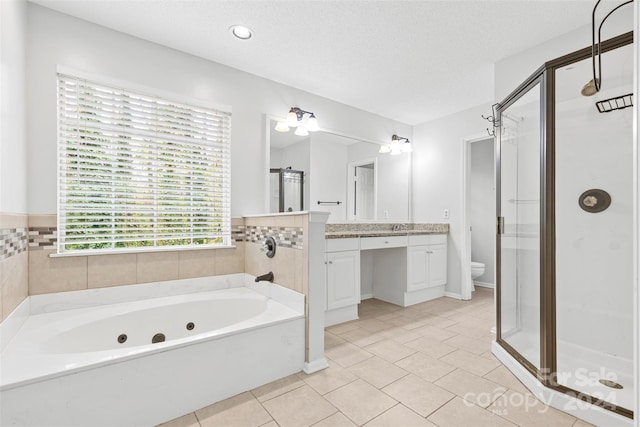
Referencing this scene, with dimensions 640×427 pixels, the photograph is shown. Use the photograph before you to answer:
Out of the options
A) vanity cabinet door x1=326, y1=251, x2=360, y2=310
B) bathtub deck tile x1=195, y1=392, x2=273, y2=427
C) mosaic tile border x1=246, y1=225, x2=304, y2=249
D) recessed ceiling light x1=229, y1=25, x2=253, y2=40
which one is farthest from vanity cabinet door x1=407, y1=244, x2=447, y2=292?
recessed ceiling light x1=229, y1=25, x2=253, y2=40

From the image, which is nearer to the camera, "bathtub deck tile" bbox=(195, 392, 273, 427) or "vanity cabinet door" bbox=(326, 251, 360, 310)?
"bathtub deck tile" bbox=(195, 392, 273, 427)

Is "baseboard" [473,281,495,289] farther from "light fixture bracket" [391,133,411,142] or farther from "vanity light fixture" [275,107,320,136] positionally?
"vanity light fixture" [275,107,320,136]

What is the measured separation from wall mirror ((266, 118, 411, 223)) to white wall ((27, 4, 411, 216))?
0.17 metres

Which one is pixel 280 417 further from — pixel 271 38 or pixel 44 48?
pixel 44 48

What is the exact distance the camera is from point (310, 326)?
6.50 feet

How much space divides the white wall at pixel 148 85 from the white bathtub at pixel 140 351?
0.73m

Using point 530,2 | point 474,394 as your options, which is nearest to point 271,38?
point 530,2

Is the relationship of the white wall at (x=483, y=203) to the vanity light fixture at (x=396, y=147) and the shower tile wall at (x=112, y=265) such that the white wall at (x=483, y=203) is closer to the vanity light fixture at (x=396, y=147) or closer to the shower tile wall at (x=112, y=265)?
the vanity light fixture at (x=396, y=147)

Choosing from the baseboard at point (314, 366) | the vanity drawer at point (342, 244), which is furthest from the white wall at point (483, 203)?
the baseboard at point (314, 366)

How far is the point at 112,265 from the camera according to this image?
2135 millimetres

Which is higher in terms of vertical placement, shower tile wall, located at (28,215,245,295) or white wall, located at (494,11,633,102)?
white wall, located at (494,11,633,102)

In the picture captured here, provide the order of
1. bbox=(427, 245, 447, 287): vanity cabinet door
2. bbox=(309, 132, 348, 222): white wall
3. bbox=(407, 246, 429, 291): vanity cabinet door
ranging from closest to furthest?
bbox=(309, 132, 348, 222): white wall
bbox=(407, 246, 429, 291): vanity cabinet door
bbox=(427, 245, 447, 287): vanity cabinet door

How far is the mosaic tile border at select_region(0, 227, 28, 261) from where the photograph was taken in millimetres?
1499

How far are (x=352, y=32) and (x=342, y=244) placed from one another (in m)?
1.78
